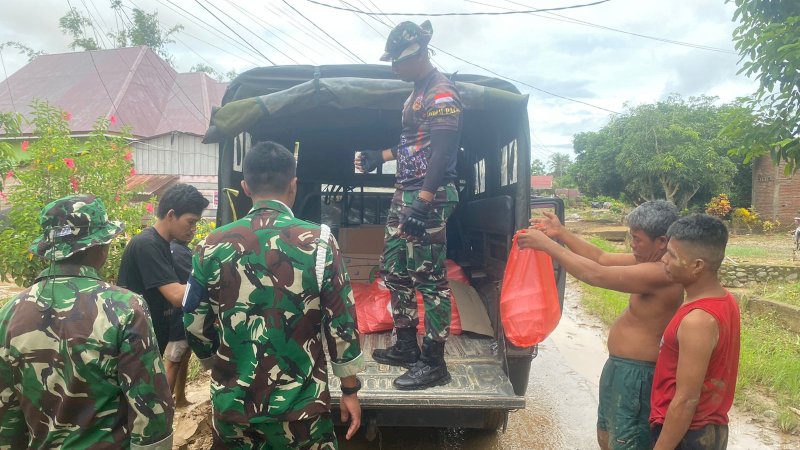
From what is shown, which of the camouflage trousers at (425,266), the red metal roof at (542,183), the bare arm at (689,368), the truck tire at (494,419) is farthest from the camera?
the red metal roof at (542,183)

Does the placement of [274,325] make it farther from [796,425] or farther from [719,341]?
[796,425]

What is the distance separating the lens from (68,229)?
5.36 ft

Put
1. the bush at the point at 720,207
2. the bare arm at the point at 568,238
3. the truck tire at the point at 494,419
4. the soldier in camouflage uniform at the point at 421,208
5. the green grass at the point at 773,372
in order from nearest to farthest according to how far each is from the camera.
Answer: the bare arm at the point at 568,238, the soldier in camouflage uniform at the point at 421,208, the truck tire at the point at 494,419, the green grass at the point at 773,372, the bush at the point at 720,207

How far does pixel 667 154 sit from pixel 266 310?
2832 cm

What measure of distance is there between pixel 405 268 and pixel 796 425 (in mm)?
3424

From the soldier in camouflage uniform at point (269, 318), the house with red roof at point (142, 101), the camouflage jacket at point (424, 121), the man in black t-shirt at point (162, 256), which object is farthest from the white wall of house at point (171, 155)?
the soldier in camouflage uniform at point (269, 318)

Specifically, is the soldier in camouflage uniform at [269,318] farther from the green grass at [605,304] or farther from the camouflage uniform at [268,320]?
the green grass at [605,304]

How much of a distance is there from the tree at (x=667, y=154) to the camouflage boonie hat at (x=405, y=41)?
2545cm

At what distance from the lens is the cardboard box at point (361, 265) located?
192 inches

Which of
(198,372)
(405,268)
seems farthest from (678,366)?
(198,372)

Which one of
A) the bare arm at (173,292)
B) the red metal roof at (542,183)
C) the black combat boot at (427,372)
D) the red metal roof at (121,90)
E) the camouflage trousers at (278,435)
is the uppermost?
the red metal roof at (121,90)

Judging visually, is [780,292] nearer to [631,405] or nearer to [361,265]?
[361,265]

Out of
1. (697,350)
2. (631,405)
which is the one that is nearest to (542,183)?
(631,405)

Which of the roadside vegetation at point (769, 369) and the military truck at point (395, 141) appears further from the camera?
the roadside vegetation at point (769, 369)
